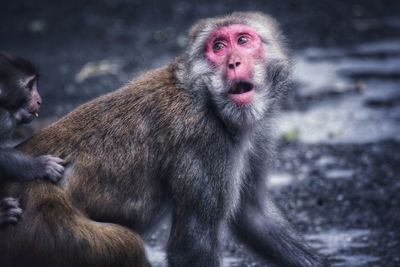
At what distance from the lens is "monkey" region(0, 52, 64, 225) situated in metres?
4.78

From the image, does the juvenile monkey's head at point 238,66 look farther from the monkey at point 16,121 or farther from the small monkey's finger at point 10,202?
the small monkey's finger at point 10,202

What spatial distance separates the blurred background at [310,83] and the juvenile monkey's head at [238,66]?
40 cm

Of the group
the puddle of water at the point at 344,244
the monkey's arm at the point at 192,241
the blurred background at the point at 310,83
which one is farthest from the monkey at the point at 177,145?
the puddle of water at the point at 344,244

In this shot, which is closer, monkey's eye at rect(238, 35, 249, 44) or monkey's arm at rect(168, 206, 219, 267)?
monkey's arm at rect(168, 206, 219, 267)

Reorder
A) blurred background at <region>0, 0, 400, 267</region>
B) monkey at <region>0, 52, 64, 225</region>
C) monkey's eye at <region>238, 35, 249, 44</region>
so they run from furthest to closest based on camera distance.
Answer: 1. blurred background at <region>0, 0, 400, 267</region>
2. monkey's eye at <region>238, 35, 249, 44</region>
3. monkey at <region>0, 52, 64, 225</region>

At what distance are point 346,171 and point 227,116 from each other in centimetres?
310

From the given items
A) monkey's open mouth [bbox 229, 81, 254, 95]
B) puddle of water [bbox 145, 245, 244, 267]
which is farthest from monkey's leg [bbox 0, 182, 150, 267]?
puddle of water [bbox 145, 245, 244, 267]

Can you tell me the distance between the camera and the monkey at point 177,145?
16.0 ft

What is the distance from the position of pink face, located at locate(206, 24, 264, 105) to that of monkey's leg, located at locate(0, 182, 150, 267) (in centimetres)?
105

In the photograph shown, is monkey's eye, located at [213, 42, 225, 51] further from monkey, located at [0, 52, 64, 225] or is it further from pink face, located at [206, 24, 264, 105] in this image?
monkey, located at [0, 52, 64, 225]

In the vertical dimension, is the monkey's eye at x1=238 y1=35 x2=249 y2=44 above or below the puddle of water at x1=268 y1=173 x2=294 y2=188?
below

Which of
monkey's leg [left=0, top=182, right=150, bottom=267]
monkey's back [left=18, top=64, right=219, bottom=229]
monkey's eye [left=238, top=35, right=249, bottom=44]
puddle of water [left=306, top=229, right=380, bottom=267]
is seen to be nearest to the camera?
monkey's leg [left=0, top=182, right=150, bottom=267]

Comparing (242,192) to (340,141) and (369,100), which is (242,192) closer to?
(340,141)

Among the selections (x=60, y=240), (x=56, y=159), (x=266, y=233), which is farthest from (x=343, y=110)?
(x=60, y=240)
